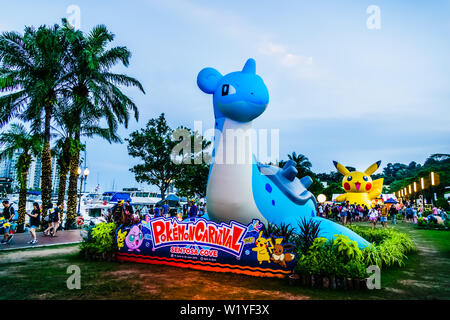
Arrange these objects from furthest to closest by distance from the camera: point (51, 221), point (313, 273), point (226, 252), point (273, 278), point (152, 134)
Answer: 1. point (152, 134)
2. point (51, 221)
3. point (226, 252)
4. point (273, 278)
5. point (313, 273)

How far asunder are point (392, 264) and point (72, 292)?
22.3ft

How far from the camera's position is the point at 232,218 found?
6.69 m

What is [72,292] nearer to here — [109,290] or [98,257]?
[109,290]

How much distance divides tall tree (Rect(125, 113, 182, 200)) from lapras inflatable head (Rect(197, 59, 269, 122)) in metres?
16.2

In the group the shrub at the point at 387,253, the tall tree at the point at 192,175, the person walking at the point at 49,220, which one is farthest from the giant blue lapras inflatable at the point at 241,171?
the tall tree at the point at 192,175

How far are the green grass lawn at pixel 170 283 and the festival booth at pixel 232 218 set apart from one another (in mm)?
309

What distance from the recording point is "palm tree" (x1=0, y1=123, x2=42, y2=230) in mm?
15531

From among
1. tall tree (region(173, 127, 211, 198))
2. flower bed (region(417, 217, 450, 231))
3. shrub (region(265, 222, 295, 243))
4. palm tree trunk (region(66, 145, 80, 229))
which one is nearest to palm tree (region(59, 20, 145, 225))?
palm tree trunk (region(66, 145, 80, 229))

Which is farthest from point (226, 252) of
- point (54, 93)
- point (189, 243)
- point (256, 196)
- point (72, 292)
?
point (54, 93)

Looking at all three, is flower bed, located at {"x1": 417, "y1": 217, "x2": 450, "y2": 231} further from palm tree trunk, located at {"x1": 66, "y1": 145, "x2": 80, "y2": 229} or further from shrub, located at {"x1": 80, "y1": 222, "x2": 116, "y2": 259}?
palm tree trunk, located at {"x1": 66, "y1": 145, "x2": 80, "y2": 229}

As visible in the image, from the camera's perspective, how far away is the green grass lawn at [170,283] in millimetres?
4859

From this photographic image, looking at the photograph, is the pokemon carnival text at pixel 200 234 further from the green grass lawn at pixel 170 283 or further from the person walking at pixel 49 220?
the person walking at pixel 49 220
